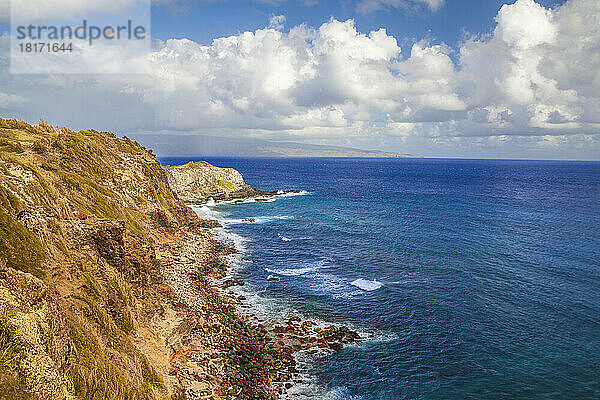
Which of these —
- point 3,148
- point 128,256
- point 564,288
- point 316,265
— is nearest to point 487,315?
point 564,288

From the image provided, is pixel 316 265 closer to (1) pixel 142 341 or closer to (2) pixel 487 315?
(2) pixel 487 315

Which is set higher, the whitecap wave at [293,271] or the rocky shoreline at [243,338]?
the whitecap wave at [293,271]

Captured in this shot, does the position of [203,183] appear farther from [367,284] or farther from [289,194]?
[367,284]

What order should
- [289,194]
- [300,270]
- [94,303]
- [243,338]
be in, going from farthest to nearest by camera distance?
[289,194] < [300,270] < [243,338] < [94,303]

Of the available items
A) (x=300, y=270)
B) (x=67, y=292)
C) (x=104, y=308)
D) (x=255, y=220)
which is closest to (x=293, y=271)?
(x=300, y=270)

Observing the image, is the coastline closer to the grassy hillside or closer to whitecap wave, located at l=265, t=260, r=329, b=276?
the grassy hillside

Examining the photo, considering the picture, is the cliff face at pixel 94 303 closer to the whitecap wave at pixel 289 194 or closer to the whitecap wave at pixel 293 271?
the whitecap wave at pixel 293 271

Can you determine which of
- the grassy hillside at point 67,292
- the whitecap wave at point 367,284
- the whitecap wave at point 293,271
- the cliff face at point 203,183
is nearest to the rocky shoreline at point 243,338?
the grassy hillside at point 67,292
